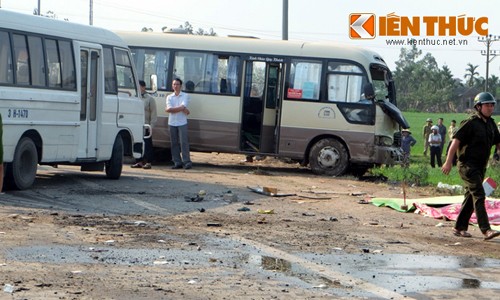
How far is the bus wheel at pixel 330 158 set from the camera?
23.7 meters

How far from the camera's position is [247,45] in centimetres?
2470

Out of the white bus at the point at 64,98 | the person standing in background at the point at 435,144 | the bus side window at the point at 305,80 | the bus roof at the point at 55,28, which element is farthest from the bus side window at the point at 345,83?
the person standing in background at the point at 435,144

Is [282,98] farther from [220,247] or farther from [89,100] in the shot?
[220,247]

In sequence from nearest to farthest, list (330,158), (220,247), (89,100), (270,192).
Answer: (220,247)
(270,192)
(89,100)
(330,158)

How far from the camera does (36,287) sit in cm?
849

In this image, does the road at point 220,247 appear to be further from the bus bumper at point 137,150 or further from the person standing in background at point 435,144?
the person standing in background at point 435,144

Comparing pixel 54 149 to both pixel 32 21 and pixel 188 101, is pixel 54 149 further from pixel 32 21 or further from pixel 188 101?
pixel 188 101

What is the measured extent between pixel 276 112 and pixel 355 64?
6.78 ft

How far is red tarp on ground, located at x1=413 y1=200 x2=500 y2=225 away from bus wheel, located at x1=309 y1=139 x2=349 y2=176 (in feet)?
25.2

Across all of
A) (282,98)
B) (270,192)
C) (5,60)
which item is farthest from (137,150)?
(5,60)

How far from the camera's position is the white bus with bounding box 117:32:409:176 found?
23734mm

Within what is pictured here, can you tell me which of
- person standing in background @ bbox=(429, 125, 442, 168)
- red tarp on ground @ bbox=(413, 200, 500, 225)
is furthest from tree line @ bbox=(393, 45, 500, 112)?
red tarp on ground @ bbox=(413, 200, 500, 225)

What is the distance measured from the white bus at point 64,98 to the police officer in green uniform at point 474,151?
21.0ft

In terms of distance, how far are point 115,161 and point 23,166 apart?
134 inches
